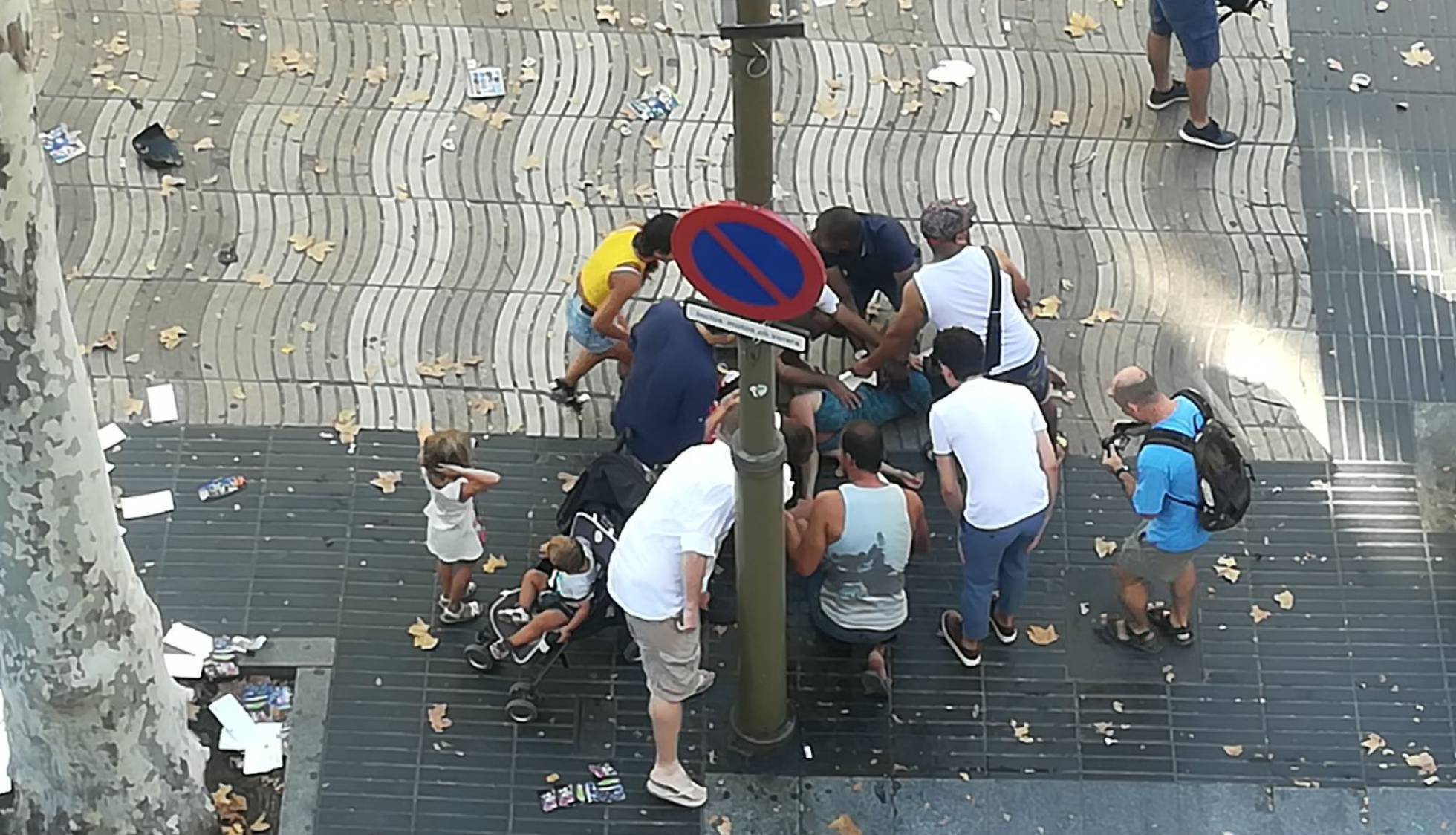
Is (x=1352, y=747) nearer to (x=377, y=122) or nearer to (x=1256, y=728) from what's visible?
(x=1256, y=728)

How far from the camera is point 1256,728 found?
811 centimetres

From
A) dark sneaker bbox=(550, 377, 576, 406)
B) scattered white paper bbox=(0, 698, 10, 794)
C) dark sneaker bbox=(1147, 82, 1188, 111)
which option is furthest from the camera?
dark sneaker bbox=(1147, 82, 1188, 111)

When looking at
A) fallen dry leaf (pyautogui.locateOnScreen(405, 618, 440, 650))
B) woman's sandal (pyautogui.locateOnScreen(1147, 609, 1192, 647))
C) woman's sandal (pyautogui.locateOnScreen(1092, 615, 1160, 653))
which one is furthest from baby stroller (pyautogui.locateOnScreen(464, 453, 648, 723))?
woman's sandal (pyautogui.locateOnScreen(1147, 609, 1192, 647))

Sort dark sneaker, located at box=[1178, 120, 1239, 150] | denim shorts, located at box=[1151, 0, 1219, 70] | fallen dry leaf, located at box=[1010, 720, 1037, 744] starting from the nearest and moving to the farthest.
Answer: fallen dry leaf, located at box=[1010, 720, 1037, 744]
denim shorts, located at box=[1151, 0, 1219, 70]
dark sneaker, located at box=[1178, 120, 1239, 150]

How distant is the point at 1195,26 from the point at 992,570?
12.0 ft

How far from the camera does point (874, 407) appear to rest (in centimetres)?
898

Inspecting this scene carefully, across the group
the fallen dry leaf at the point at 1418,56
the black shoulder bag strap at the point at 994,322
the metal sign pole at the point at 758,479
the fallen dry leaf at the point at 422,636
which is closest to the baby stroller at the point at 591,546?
the fallen dry leaf at the point at 422,636

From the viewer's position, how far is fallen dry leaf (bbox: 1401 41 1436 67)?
1084 centimetres

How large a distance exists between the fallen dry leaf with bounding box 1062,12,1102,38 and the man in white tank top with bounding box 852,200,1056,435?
3.05m

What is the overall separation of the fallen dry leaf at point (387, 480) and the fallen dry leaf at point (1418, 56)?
617 cm

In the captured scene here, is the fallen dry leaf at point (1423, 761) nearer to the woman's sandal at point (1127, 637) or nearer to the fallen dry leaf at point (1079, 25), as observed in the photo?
the woman's sandal at point (1127, 637)

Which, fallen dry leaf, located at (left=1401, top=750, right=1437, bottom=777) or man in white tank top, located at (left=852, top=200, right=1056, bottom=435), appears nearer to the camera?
fallen dry leaf, located at (left=1401, top=750, right=1437, bottom=777)

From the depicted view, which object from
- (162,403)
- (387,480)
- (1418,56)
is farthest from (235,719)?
(1418,56)

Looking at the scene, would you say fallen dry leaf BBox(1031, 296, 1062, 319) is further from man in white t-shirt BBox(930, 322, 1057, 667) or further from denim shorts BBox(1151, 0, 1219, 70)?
man in white t-shirt BBox(930, 322, 1057, 667)
